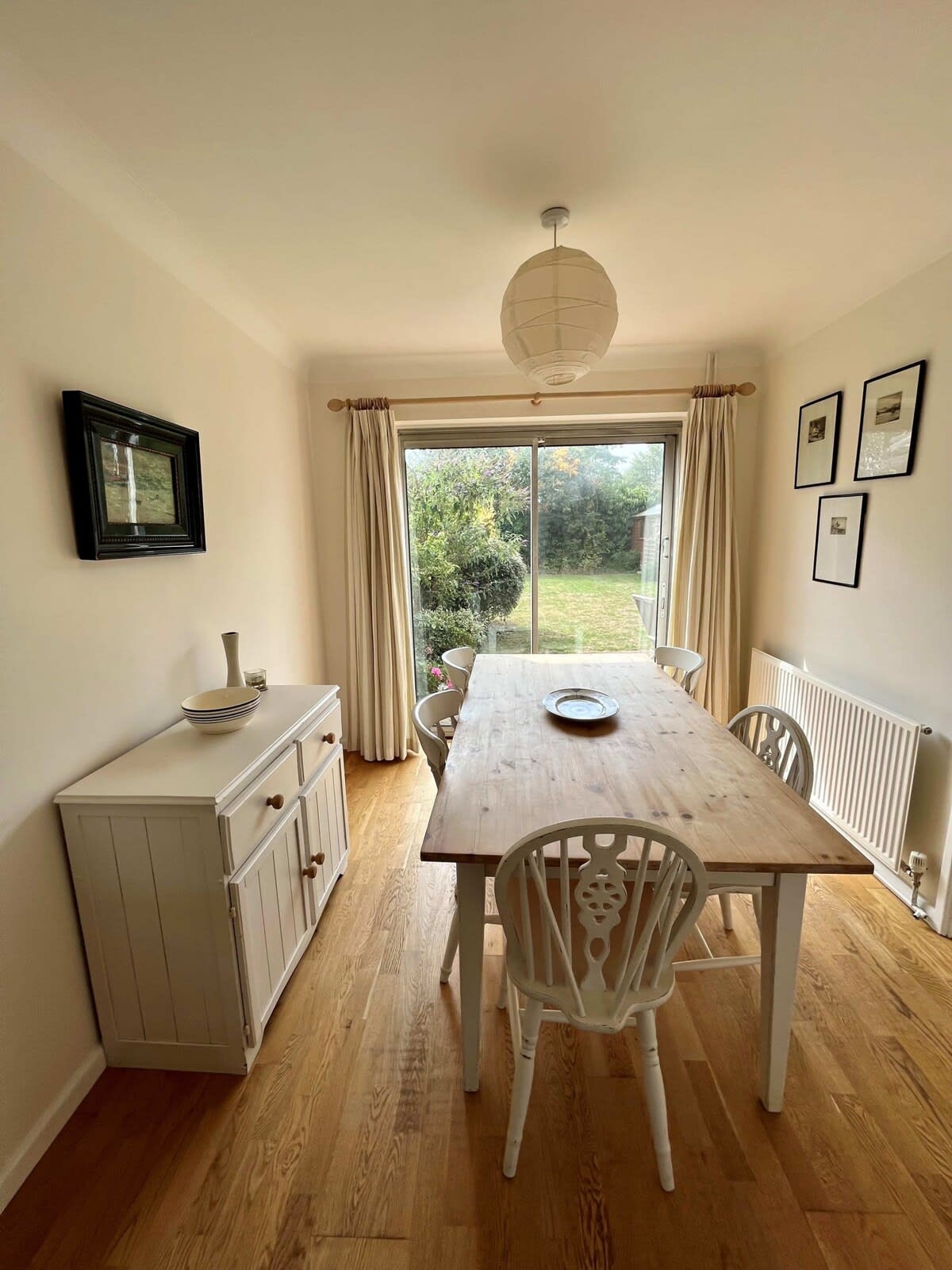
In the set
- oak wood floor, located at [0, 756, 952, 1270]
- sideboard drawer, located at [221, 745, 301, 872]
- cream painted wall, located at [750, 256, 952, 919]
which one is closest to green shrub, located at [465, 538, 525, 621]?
cream painted wall, located at [750, 256, 952, 919]

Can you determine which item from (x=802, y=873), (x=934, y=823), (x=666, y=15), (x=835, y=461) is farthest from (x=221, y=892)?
(x=835, y=461)

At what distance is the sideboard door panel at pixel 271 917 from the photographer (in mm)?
1462

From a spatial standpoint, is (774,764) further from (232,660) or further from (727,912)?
(232,660)

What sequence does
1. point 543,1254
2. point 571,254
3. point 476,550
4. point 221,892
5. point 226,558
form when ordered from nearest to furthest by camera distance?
point 543,1254, point 221,892, point 571,254, point 226,558, point 476,550

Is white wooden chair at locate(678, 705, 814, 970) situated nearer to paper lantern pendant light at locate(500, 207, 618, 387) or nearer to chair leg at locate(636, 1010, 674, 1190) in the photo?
chair leg at locate(636, 1010, 674, 1190)

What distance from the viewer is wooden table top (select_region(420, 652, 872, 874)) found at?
1.17 m

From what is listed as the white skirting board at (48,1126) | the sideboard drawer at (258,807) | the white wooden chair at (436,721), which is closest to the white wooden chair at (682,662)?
the white wooden chair at (436,721)

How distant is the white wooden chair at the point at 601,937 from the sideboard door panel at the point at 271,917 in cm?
73

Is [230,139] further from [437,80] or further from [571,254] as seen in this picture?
[571,254]

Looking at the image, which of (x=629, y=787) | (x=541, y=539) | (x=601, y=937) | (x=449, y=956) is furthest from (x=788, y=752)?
(x=541, y=539)

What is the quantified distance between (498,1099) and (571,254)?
7.66ft

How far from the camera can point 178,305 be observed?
6.49ft

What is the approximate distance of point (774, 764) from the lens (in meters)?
1.79

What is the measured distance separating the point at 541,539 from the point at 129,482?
2478 millimetres
